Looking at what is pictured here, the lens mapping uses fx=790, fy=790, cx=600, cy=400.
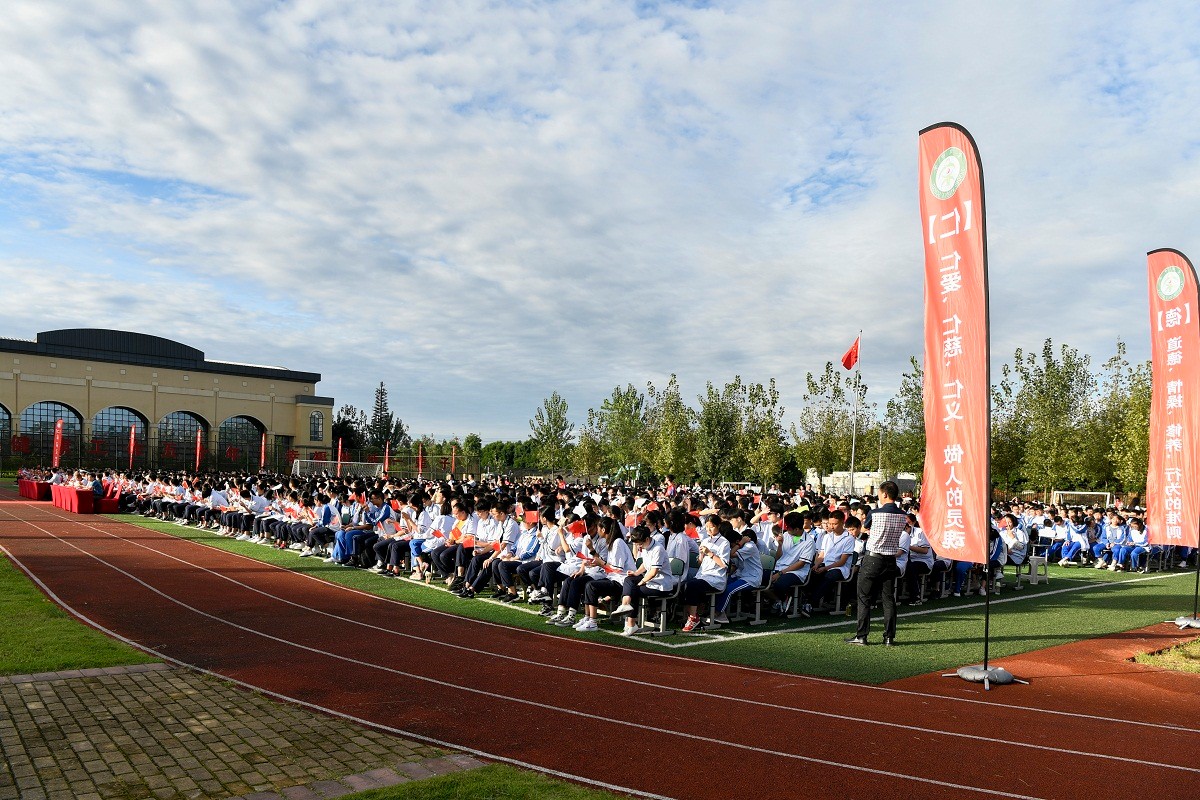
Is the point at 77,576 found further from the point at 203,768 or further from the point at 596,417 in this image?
the point at 596,417

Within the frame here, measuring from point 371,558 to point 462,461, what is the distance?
29.6 metres

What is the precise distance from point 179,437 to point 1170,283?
61096mm

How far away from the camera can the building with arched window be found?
51031 millimetres

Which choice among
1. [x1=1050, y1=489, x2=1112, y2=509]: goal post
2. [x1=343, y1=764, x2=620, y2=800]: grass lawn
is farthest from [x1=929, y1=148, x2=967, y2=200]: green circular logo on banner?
[x1=1050, y1=489, x2=1112, y2=509]: goal post

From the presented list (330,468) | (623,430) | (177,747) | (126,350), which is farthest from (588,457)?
(177,747)

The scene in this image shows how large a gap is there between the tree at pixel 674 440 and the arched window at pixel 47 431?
36.8m

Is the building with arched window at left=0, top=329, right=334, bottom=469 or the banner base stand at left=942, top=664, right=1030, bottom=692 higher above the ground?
the building with arched window at left=0, top=329, right=334, bottom=469

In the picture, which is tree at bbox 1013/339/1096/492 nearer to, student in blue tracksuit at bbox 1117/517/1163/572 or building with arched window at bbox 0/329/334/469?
student in blue tracksuit at bbox 1117/517/1163/572

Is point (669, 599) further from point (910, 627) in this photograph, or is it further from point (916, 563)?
point (916, 563)

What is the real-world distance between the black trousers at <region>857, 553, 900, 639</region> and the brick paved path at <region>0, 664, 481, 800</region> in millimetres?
5683

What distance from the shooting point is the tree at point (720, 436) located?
44.3 meters

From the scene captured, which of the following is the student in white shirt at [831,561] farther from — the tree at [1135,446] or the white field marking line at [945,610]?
the tree at [1135,446]

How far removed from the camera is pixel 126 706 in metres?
6.25

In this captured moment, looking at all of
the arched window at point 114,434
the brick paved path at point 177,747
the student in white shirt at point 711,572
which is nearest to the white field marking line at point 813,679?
the student in white shirt at point 711,572
